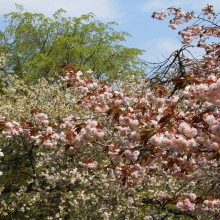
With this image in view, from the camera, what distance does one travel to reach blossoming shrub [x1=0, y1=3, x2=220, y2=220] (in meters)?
4.51

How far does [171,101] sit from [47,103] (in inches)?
246

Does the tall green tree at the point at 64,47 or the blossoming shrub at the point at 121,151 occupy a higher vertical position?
the tall green tree at the point at 64,47

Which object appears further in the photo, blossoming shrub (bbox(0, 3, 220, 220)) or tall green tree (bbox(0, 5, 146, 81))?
tall green tree (bbox(0, 5, 146, 81))

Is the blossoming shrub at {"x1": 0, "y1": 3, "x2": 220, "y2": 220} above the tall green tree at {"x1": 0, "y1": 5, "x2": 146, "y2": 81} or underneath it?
underneath

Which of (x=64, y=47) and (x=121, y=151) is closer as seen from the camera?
(x=121, y=151)

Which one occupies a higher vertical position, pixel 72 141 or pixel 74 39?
pixel 74 39

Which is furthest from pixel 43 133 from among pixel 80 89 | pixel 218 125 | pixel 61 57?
pixel 61 57

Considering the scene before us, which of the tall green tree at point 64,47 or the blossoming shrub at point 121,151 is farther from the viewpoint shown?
the tall green tree at point 64,47

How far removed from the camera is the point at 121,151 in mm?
5203

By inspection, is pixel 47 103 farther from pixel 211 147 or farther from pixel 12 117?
pixel 211 147

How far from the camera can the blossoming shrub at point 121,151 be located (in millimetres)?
4508

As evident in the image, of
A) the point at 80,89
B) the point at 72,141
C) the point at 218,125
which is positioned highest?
the point at 80,89

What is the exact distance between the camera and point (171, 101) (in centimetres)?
533

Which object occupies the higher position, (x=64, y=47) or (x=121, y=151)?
(x=64, y=47)
